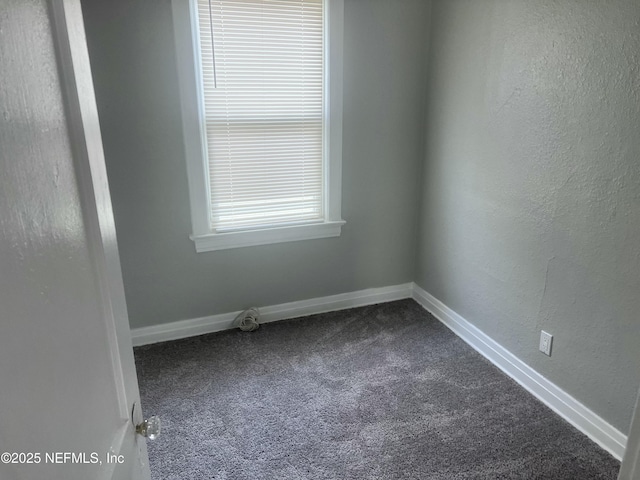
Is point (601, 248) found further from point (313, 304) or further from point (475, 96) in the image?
point (313, 304)

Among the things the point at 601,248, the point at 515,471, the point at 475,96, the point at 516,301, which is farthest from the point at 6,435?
the point at 475,96

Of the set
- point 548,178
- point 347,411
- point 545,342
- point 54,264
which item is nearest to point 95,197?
point 54,264

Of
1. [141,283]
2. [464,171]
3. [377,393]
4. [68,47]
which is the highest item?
[68,47]

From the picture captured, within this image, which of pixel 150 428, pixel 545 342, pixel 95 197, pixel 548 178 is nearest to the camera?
pixel 95 197

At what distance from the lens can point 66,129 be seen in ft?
2.22

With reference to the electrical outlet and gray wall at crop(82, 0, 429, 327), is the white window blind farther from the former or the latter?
the electrical outlet

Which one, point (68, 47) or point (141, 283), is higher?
point (68, 47)

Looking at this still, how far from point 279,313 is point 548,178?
1797 mm

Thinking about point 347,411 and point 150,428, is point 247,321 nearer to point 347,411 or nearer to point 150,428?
point 347,411

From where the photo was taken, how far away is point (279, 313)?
2971 millimetres

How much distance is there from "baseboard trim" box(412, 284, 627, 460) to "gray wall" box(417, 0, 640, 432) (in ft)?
0.15

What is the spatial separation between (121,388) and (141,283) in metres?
1.85

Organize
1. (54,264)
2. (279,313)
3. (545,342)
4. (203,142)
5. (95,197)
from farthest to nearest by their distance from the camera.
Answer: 1. (279,313)
2. (203,142)
3. (545,342)
4. (95,197)
5. (54,264)

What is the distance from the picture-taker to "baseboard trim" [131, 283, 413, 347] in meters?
2.71
